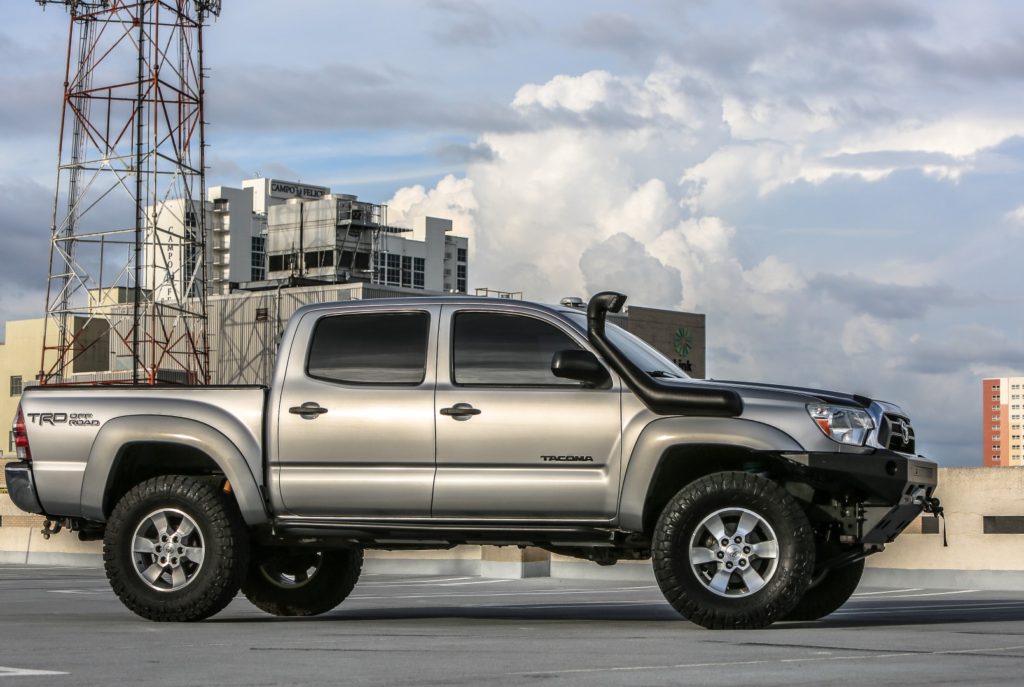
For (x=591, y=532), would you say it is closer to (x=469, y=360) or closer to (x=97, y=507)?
(x=469, y=360)

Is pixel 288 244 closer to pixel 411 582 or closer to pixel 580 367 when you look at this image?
pixel 411 582

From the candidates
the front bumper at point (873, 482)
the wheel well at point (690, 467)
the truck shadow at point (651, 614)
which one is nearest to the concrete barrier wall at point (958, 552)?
the truck shadow at point (651, 614)

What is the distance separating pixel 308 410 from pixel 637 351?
2.14m

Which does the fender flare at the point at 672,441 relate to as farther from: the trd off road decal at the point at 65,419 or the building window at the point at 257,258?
the building window at the point at 257,258

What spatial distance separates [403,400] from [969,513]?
8.20 metres

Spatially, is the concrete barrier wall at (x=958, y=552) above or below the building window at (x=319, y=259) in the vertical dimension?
below

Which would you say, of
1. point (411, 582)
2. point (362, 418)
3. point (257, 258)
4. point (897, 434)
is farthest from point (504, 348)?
point (257, 258)

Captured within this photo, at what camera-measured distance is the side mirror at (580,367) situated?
10.1 meters

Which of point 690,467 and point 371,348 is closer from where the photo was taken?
point 690,467

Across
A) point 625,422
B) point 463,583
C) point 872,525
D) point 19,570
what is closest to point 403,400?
point 625,422

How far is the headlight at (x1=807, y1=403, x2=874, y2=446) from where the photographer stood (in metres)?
10.0

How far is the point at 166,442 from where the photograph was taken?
1102 cm

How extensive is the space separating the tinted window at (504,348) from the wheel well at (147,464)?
6.24 feet

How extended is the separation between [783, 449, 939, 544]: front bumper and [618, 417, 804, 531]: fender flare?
0.52ft
